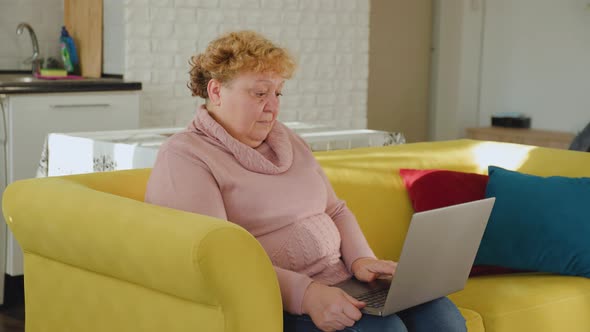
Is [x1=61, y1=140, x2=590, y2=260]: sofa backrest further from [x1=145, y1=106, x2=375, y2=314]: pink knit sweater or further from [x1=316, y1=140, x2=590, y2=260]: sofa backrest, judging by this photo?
[x1=145, y1=106, x2=375, y2=314]: pink knit sweater

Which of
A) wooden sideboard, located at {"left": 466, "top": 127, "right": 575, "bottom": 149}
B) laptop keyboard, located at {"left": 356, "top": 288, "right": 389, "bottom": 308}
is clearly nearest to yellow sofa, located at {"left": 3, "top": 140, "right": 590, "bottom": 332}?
laptop keyboard, located at {"left": 356, "top": 288, "right": 389, "bottom": 308}

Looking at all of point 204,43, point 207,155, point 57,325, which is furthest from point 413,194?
point 204,43

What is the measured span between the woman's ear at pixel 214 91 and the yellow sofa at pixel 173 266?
1.14 feet

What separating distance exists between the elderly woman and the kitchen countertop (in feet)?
6.59

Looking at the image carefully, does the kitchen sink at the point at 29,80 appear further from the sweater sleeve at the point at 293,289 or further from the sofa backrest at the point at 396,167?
the sweater sleeve at the point at 293,289

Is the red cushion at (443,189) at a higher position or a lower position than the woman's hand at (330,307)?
higher

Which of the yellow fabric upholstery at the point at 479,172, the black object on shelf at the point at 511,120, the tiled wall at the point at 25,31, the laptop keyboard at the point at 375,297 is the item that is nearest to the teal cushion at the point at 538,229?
the yellow fabric upholstery at the point at 479,172

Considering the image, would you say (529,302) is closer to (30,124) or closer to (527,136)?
(30,124)

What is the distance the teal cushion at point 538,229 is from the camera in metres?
3.22

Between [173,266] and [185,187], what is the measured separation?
0.29 meters

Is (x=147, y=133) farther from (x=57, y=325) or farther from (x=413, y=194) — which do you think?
(x=57, y=325)

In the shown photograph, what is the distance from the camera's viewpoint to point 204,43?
5.35m

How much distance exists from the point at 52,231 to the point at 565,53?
18.9 ft

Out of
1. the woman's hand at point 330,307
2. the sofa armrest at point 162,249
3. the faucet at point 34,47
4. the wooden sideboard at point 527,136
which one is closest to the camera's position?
the sofa armrest at point 162,249
